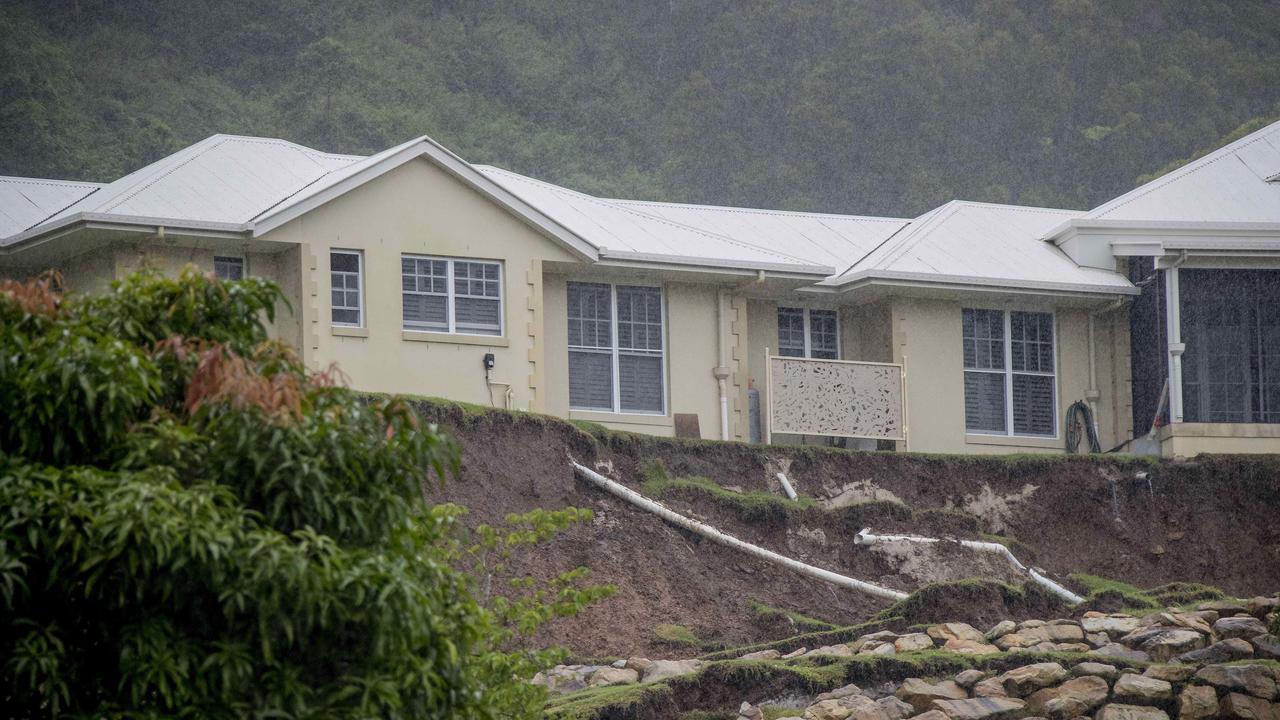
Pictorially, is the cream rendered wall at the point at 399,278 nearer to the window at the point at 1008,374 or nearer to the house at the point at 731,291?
the house at the point at 731,291

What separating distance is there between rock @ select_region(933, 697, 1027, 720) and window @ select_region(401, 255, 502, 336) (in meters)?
9.34

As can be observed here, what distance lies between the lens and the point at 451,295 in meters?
→ 26.0

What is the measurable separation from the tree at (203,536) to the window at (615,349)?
16621mm

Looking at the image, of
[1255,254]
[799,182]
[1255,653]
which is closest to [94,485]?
[1255,653]

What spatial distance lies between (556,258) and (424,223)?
201 centimetres

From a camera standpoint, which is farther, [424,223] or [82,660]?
[424,223]

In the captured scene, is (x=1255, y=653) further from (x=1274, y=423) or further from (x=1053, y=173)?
(x=1053, y=173)

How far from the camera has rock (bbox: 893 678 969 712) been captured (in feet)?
64.1

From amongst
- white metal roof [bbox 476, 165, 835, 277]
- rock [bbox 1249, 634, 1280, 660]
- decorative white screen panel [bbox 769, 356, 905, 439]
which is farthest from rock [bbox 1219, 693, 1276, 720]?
white metal roof [bbox 476, 165, 835, 277]

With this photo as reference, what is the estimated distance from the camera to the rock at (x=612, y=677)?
20.3 m

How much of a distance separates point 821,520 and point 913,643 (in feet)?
14.2

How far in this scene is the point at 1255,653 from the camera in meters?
21.4

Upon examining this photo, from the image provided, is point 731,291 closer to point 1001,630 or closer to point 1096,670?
point 1001,630

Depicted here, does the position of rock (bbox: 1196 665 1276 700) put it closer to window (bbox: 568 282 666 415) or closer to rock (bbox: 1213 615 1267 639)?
rock (bbox: 1213 615 1267 639)
